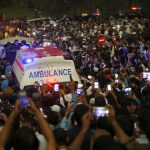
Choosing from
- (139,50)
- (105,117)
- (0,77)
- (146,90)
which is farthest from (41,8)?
(105,117)

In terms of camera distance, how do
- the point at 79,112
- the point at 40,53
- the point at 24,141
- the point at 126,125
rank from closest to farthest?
1. the point at 24,141
2. the point at 126,125
3. the point at 79,112
4. the point at 40,53

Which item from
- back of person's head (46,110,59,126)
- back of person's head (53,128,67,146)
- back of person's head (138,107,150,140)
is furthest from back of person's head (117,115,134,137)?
back of person's head (46,110,59,126)

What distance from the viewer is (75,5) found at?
55.9 meters

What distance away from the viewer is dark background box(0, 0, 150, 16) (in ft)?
146

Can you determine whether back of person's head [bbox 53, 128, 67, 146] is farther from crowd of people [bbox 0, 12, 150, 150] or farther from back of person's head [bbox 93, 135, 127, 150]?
back of person's head [bbox 93, 135, 127, 150]

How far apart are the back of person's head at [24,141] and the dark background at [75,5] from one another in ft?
117

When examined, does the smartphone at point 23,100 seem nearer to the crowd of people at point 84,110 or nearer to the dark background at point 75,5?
the crowd of people at point 84,110

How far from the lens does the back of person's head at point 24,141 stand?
4727 millimetres

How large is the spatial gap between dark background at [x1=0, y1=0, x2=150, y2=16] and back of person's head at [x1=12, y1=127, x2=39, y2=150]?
35.5 meters

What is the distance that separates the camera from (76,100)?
8.47 m

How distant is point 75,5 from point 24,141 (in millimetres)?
51805

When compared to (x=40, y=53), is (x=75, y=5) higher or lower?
lower

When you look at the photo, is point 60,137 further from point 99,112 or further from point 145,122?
point 145,122

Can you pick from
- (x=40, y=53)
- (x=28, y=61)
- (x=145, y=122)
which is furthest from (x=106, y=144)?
(x=40, y=53)
